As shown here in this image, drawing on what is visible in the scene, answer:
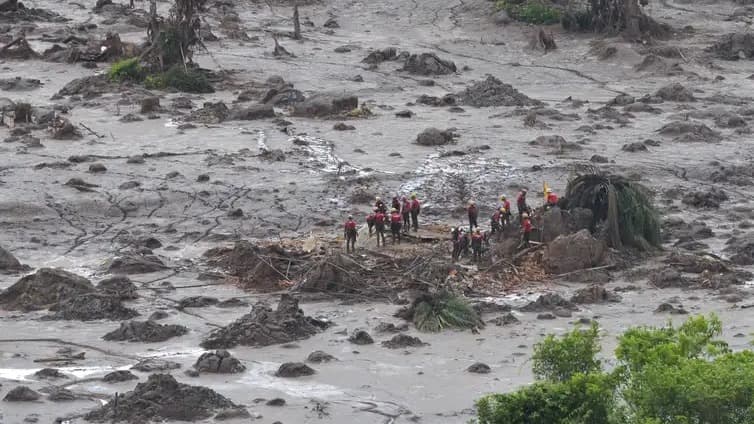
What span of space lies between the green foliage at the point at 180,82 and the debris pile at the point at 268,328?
63.4 feet

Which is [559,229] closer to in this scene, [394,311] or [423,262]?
[423,262]

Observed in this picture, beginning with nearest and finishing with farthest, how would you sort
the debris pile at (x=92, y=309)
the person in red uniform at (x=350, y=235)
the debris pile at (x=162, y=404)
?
the debris pile at (x=162, y=404), the debris pile at (x=92, y=309), the person in red uniform at (x=350, y=235)

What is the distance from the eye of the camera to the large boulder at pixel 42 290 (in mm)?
21531

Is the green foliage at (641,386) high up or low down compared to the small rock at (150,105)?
up

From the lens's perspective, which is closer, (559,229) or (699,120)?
(559,229)

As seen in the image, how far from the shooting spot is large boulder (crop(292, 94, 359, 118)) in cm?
3550

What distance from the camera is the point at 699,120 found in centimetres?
3538

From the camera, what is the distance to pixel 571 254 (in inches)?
915

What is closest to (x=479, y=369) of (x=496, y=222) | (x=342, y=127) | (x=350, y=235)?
(x=350, y=235)

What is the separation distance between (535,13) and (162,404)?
3612 centimetres

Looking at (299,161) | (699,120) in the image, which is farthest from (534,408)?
(699,120)

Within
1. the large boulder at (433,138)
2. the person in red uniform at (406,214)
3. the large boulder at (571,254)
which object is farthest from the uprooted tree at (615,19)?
the large boulder at (571,254)

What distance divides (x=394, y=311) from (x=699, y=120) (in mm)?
16270

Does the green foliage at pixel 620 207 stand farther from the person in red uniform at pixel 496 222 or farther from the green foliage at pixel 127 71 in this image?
the green foliage at pixel 127 71
